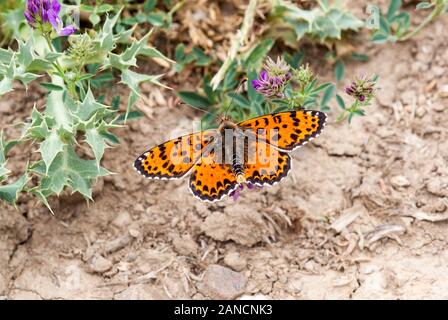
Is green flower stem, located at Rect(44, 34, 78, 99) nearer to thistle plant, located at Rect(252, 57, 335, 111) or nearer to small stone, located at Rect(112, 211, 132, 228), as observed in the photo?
small stone, located at Rect(112, 211, 132, 228)

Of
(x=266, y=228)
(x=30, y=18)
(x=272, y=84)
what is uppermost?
(x=30, y=18)

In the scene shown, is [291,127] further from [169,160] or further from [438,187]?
[438,187]

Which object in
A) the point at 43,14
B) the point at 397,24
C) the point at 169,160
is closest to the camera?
the point at 43,14

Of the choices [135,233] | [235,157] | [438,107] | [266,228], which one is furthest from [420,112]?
[135,233]

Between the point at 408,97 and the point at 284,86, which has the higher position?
the point at 284,86

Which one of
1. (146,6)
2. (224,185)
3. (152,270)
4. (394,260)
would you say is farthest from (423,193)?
(146,6)

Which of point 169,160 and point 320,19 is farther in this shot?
point 320,19

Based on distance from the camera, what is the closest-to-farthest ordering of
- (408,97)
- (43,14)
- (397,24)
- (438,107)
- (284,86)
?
(43,14) < (284,86) < (438,107) < (408,97) < (397,24)
